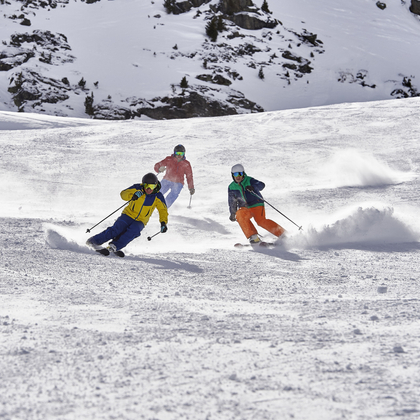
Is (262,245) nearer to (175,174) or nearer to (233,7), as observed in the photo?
(175,174)

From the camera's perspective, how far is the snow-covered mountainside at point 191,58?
45.8 meters

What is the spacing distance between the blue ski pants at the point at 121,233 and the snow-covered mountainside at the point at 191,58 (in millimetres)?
40414

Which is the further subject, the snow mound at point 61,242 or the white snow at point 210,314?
the snow mound at point 61,242

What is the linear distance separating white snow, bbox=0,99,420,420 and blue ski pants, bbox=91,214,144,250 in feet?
0.78

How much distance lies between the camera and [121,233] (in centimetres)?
529

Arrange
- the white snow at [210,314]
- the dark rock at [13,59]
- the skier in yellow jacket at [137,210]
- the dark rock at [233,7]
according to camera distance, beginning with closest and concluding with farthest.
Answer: the white snow at [210,314] < the skier in yellow jacket at [137,210] < the dark rock at [13,59] < the dark rock at [233,7]

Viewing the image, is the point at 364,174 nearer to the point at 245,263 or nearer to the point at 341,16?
the point at 245,263

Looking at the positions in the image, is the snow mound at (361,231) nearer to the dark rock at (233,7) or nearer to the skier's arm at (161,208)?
the skier's arm at (161,208)

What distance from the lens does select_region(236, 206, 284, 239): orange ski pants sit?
19.9 feet

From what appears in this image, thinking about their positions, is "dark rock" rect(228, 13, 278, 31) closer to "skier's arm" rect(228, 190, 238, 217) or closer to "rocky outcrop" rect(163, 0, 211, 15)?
"rocky outcrop" rect(163, 0, 211, 15)

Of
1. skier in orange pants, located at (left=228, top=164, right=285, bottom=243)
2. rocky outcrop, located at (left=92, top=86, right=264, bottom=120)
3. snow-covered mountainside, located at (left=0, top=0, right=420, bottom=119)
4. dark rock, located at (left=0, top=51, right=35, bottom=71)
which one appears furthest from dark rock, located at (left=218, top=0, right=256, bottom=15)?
skier in orange pants, located at (left=228, top=164, right=285, bottom=243)

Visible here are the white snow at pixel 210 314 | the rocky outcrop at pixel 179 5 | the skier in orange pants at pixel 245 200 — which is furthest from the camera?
the rocky outcrop at pixel 179 5

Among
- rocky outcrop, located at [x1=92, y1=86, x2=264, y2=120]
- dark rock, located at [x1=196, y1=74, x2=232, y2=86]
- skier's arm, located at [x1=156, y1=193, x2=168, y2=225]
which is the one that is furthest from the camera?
dark rock, located at [x1=196, y1=74, x2=232, y2=86]

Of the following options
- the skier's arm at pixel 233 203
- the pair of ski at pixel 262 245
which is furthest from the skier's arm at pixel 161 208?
the skier's arm at pixel 233 203
